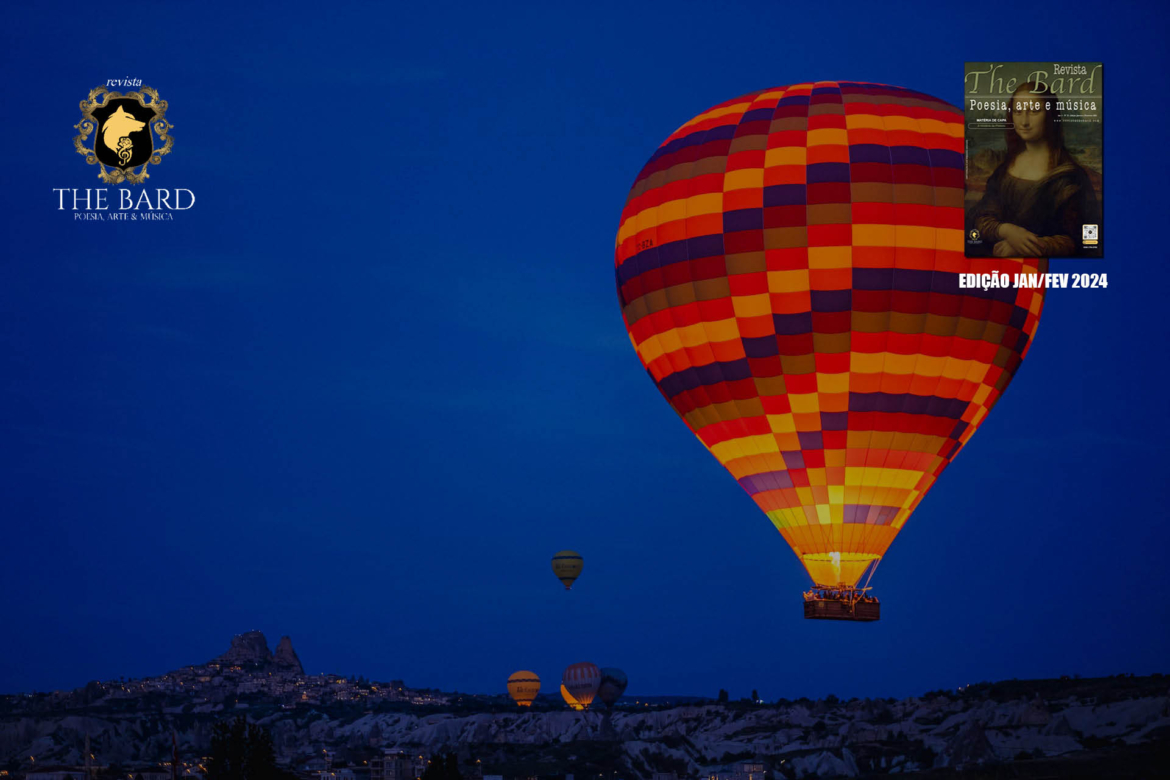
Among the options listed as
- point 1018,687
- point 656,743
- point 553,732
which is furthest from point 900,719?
point 553,732

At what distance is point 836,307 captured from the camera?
109ft

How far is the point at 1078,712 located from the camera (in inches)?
3661

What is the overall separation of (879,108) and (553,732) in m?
110

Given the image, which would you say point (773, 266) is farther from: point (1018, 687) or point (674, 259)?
point (1018, 687)

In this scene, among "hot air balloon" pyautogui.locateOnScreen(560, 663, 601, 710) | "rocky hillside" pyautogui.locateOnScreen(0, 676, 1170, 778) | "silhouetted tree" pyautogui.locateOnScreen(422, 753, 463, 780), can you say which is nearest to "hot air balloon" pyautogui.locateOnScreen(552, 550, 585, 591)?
"rocky hillside" pyautogui.locateOnScreen(0, 676, 1170, 778)

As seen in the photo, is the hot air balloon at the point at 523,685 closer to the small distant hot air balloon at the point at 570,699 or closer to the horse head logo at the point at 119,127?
the small distant hot air balloon at the point at 570,699

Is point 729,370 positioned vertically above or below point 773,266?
below

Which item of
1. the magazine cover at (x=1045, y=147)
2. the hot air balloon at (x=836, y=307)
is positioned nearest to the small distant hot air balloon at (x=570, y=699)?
the hot air balloon at (x=836, y=307)

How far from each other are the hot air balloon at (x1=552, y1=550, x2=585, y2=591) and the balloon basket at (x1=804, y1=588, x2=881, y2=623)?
76908 millimetres

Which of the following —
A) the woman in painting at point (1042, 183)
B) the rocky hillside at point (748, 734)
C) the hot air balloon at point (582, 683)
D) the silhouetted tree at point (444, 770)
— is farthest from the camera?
the hot air balloon at point (582, 683)

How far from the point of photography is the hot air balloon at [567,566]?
359 ft

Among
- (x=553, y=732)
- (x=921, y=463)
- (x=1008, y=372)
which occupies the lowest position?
(x=553, y=732)

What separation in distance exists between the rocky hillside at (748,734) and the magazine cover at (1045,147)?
55.9 metres

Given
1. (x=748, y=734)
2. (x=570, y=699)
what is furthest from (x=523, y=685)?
(x=748, y=734)
